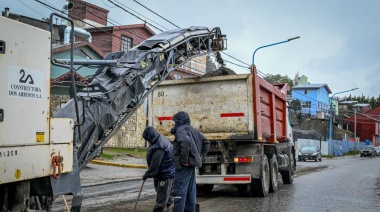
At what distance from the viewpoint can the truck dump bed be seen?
36.0 ft

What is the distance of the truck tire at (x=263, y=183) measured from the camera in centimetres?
1138

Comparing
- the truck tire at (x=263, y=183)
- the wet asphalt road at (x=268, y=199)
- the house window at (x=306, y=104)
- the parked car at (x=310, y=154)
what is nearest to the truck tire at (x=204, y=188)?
the wet asphalt road at (x=268, y=199)

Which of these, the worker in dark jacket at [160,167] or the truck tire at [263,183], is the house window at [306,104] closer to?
the truck tire at [263,183]

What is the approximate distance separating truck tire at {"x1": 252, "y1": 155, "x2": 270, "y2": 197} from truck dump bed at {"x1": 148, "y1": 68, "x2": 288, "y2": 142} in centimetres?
60

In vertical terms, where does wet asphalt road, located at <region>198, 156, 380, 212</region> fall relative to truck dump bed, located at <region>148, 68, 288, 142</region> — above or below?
below

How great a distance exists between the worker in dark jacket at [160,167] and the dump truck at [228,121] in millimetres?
4018

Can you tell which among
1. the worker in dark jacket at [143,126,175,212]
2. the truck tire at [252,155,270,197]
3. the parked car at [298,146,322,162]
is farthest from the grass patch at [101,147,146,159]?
the worker in dark jacket at [143,126,175,212]

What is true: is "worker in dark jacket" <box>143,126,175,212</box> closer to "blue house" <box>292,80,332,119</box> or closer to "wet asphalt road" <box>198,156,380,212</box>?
"wet asphalt road" <box>198,156,380,212</box>

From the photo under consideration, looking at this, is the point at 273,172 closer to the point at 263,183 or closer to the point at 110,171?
the point at 263,183

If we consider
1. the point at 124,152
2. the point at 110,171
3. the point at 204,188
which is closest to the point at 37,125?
the point at 204,188

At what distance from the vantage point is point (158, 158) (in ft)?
23.2

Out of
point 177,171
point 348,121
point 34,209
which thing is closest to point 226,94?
point 177,171

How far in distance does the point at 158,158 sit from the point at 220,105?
4558 millimetres

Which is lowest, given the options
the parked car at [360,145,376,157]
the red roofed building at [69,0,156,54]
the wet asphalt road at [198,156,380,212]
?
the parked car at [360,145,376,157]
